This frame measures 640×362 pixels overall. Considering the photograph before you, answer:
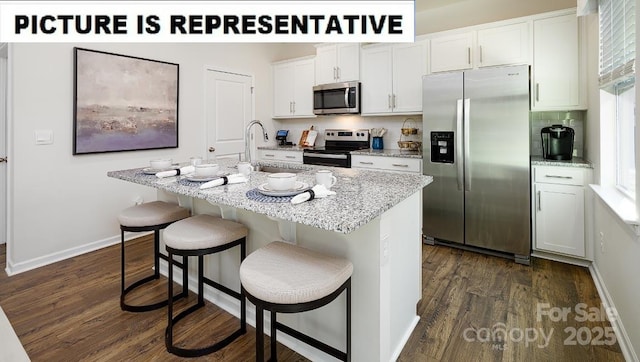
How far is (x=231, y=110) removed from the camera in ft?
14.9

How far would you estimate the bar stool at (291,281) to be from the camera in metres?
1.18

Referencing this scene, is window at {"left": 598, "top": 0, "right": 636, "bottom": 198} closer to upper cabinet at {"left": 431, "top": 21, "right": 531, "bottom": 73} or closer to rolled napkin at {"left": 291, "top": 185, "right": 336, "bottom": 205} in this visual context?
upper cabinet at {"left": 431, "top": 21, "right": 531, "bottom": 73}

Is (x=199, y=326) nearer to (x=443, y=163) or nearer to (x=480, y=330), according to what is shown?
(x=480, y=330)

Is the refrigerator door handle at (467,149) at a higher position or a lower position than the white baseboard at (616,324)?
higher

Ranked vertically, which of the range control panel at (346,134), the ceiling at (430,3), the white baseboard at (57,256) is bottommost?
the white baseboard at (57,256)

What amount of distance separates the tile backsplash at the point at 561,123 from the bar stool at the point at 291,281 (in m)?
2.96

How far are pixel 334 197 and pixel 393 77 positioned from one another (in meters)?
2.98

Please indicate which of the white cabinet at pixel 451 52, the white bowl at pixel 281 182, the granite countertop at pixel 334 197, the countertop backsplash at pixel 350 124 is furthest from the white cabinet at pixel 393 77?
the white bowl at pixel 281 182

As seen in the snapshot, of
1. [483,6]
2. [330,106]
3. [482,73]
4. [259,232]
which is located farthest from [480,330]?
[483,6]

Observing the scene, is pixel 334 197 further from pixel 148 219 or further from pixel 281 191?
pixel 148 219

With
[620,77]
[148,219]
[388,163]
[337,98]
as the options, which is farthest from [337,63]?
[148,219]

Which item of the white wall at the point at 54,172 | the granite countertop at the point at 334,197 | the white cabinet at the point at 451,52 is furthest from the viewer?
the white cabinet at the point at 451,52

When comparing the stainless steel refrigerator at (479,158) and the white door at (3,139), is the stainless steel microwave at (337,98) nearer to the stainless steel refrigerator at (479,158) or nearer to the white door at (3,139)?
the stainless steel refrigerator at (479,158)

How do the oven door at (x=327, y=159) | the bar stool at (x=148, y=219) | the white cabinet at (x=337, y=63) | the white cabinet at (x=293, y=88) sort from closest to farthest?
the bar stool at (x=148, y=219) → the oven door at (x=327, y=159) → the white cabinet at (x=337, y=63) → the white cabinet at (x=293, y=88)
